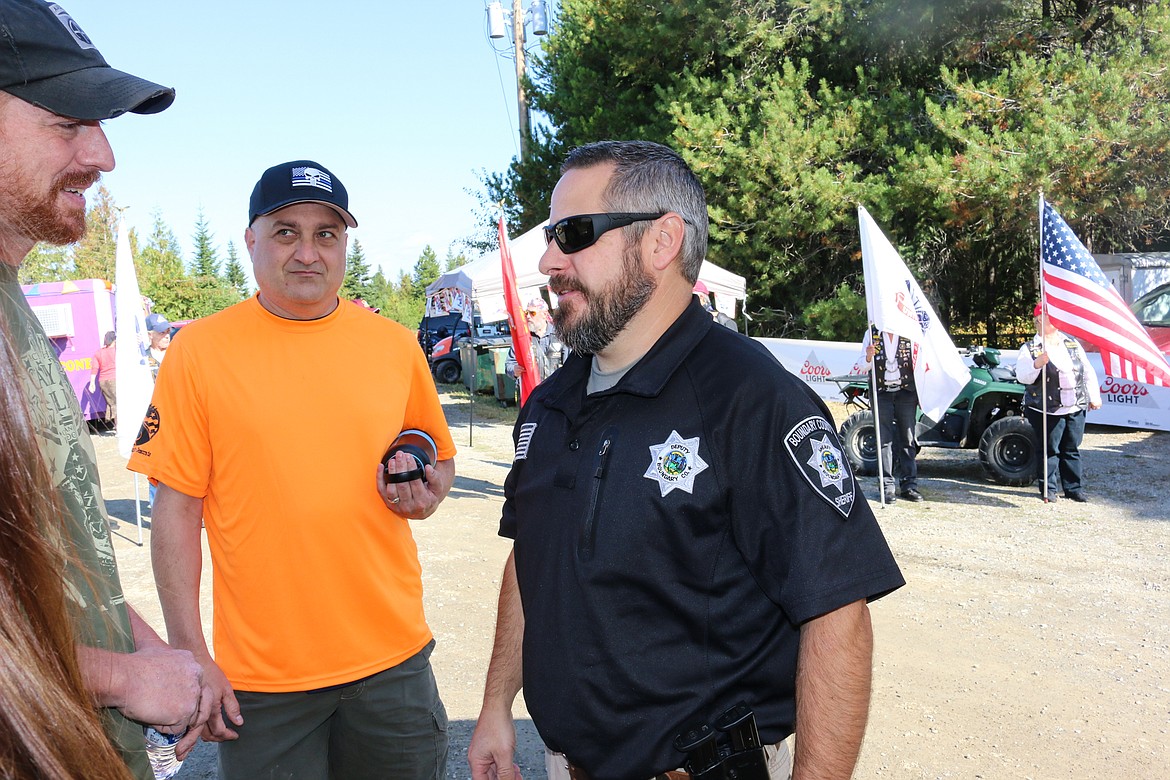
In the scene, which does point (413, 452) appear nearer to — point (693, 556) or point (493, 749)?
point (493, 749)

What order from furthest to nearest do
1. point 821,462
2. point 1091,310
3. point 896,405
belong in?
point 896,405 → point 1091,310 → point 821,462

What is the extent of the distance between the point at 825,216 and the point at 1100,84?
4.71 metres

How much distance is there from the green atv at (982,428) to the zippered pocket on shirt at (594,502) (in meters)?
8.56

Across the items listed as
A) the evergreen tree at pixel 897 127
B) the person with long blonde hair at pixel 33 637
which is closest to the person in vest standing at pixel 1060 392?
the evergreen tree at pixel 897 127

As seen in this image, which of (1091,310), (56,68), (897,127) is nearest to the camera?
(56,68)

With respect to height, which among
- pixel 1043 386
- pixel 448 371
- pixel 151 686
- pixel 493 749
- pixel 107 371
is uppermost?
pixel 107 371

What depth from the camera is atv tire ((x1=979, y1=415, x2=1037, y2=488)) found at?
31.7 ft

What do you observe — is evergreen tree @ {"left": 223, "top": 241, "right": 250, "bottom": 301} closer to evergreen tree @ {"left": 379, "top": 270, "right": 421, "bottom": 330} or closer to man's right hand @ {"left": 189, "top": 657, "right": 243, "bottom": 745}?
evergreen tree @ {"left": 379, "top": 270, "right": 421, "bottom": 330}

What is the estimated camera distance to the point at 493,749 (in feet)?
7.27

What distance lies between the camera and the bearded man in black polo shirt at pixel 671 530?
172 cm

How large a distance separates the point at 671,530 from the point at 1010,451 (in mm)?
9286

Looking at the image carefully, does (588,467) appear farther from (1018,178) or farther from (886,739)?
(1018,178)

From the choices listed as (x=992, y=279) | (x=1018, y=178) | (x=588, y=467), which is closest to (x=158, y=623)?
(x=588, y=467)

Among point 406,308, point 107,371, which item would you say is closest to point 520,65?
point 107,371
